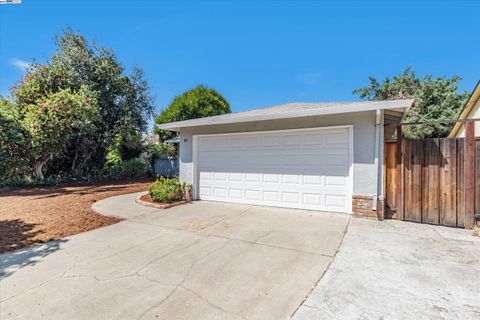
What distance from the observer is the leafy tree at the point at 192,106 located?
17078mm

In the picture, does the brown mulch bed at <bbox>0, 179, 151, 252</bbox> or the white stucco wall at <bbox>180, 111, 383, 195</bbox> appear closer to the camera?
the brown mulch bed at <bbox>0, 179, 151, 252</bbox>

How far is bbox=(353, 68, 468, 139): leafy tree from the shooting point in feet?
51.7

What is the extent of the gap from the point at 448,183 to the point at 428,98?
16845 millimetres

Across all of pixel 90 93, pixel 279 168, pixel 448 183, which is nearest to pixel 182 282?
pixel 279 168

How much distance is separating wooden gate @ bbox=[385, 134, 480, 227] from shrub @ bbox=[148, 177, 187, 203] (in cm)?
595

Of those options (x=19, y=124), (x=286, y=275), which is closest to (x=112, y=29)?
(x=19, y=124)

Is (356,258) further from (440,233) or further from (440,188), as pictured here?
(440,188)

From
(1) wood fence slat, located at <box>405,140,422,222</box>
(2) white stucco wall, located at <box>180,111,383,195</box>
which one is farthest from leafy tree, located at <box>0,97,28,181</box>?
(1) wood fence slat, located at <box>405,140,422,222</box>

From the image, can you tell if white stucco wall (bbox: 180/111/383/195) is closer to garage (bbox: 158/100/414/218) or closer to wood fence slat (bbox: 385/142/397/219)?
garage (bbox: 158/100/414/218)

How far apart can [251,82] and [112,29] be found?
33.3ft

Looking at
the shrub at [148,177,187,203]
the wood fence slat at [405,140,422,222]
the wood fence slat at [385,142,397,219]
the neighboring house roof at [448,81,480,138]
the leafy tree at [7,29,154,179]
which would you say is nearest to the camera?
the wood fence slat at [405,140,422,222]

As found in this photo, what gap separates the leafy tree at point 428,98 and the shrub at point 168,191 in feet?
53.3

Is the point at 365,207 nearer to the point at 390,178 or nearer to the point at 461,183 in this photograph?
the point at 390,178

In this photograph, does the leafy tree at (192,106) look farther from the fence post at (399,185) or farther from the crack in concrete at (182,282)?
the crack in concrete at (182,282)
